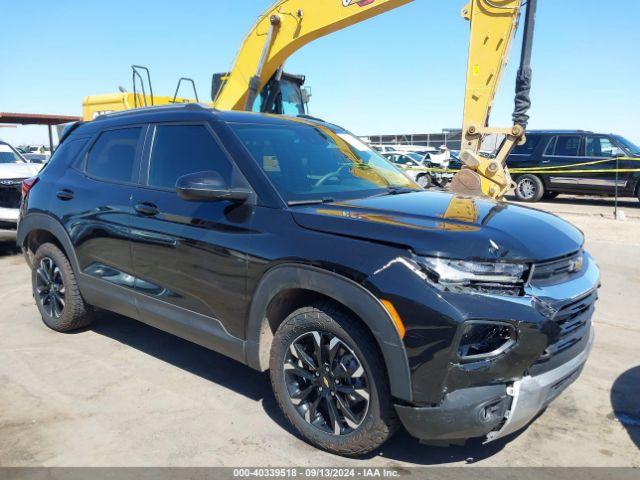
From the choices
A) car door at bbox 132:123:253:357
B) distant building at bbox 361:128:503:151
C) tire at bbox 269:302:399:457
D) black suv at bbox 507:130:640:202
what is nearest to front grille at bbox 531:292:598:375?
tire at bbox 269:302:399:457

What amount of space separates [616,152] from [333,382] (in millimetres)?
14482

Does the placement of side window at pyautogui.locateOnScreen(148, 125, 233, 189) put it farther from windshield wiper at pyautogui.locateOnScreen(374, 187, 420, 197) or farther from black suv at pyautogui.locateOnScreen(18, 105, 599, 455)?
windshield wiper at pyautogui.locateOnScreen(374, 187, 420, 197)

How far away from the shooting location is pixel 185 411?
11.6ft

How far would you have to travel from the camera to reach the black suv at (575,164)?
572 inches

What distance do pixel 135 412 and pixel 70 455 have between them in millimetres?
531

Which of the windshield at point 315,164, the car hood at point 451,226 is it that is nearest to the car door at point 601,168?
the windshield at point 315,164

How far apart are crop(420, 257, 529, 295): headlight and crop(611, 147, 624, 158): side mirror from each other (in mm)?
14019

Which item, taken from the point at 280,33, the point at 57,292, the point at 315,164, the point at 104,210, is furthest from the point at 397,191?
the point at 280,33

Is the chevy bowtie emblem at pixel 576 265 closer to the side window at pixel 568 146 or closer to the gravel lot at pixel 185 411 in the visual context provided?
the gravel lot at pixel 185 411

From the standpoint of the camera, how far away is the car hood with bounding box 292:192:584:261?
2570mm

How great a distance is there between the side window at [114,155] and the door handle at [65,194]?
24 cm

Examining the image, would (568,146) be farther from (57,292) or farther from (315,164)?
(57,292)

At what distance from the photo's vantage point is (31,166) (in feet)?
33.5

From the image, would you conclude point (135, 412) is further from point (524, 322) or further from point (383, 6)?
point (383, 6)
